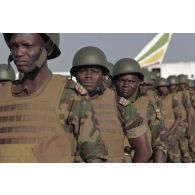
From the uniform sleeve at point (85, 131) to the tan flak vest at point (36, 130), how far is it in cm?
7

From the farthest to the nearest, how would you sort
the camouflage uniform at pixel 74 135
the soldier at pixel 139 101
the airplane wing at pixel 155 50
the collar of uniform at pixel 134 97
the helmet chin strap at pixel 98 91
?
the airplane wing at pixel 155 50 < the collar of uniform at pixel 134 97 < the soldier at pixel 139 101 < the helmet chin strap at pixel 98 91 < the camouflage uniform at pixel 74 135

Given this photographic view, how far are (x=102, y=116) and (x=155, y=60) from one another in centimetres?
3711

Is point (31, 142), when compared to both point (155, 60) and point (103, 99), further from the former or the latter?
point (155, 60)

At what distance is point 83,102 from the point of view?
335 centimetres

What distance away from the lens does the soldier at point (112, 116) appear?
4961 mm

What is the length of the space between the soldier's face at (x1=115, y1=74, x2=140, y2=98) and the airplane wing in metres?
35.3

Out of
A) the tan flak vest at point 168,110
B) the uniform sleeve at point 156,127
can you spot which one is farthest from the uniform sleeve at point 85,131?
the tan flak vest at point 168,110

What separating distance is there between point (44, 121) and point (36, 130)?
0.24ft

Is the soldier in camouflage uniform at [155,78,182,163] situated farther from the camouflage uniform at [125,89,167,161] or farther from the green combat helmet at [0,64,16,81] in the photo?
the camouflage uniform at [125,89,167,161]

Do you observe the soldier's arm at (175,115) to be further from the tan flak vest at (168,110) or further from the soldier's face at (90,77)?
the soldier's face at (90,77)

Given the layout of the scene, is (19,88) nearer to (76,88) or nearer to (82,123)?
(76,88)

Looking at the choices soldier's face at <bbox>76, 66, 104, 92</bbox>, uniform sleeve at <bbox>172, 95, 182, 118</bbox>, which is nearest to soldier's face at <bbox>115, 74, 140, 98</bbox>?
soldier's face at <bbox>76, 66, 104, 92</bbox>
